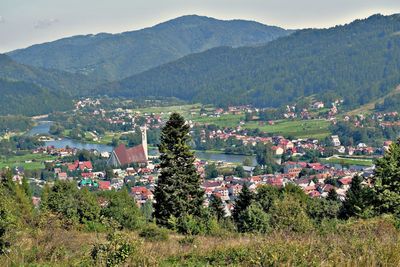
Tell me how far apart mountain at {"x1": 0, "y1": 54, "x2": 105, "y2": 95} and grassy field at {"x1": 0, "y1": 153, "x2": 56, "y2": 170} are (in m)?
105

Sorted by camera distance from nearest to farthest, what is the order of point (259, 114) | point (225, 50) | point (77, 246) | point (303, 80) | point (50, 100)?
point (77, 246) < point (259, 114) < point (50, 100) < point (303, 80) < point (225, 50)

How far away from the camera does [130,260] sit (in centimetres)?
A: 428

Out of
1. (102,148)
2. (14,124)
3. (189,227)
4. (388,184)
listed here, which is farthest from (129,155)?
(189,227)

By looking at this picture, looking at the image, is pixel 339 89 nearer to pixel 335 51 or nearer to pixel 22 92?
pixel 335 51

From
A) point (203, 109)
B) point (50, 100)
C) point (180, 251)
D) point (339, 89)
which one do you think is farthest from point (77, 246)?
point (50, 100)

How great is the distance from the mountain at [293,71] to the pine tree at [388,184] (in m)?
86.1

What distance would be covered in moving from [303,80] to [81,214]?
119405 mm

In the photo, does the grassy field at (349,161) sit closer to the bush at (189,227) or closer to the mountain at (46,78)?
the bush at (189,227)

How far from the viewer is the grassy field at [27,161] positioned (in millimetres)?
51434

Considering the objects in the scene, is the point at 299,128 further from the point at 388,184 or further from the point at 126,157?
the point at 388,184

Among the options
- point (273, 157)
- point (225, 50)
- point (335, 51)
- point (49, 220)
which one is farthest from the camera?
point (225, 50)

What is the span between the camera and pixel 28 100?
121m

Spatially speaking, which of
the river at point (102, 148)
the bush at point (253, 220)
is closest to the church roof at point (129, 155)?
the river at point (102, 148)

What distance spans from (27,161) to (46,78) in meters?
127
